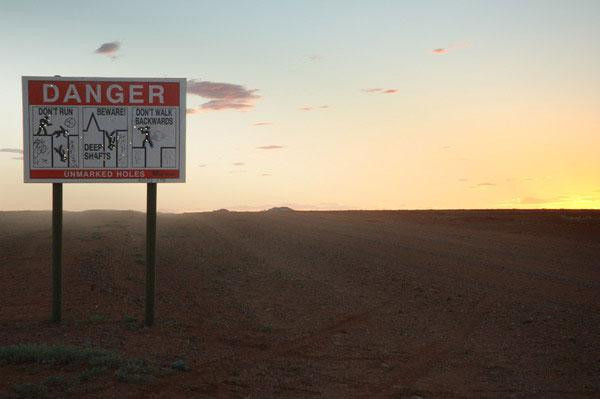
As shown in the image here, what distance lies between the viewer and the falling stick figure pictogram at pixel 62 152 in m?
14.3

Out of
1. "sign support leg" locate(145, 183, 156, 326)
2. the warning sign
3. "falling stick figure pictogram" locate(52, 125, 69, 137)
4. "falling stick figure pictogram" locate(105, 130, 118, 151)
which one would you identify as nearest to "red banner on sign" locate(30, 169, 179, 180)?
the warning sign

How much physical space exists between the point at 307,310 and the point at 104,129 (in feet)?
21.5

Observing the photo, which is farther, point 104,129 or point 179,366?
point 104,129

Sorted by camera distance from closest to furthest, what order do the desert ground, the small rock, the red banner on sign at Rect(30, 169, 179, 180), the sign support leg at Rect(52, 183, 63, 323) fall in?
the desert ground → the small rock → the red banner on sign at Rect(30, 169, 179, 180) → the sign support leg at Rect(52, 183, 63, 323)

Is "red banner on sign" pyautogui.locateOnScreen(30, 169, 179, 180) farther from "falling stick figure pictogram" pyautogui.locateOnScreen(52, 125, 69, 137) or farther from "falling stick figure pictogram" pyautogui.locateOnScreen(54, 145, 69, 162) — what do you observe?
"falling stick figure pictogram" pyautogui.locateOnScreen(52, 125, 69, 137)

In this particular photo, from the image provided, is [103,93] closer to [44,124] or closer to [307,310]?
[44,124]

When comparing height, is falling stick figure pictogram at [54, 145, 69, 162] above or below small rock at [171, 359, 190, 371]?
above

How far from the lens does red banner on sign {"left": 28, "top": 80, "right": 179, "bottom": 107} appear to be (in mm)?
14281

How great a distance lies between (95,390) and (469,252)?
1797cm

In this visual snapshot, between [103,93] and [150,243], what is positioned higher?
[103,93]

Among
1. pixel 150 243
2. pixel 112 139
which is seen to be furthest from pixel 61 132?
pixel 150 243

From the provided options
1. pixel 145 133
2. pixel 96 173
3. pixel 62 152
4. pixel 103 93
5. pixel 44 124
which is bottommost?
pixel 96 173

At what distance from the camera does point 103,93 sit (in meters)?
14.3

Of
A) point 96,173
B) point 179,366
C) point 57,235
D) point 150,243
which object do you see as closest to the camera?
point 179,366
